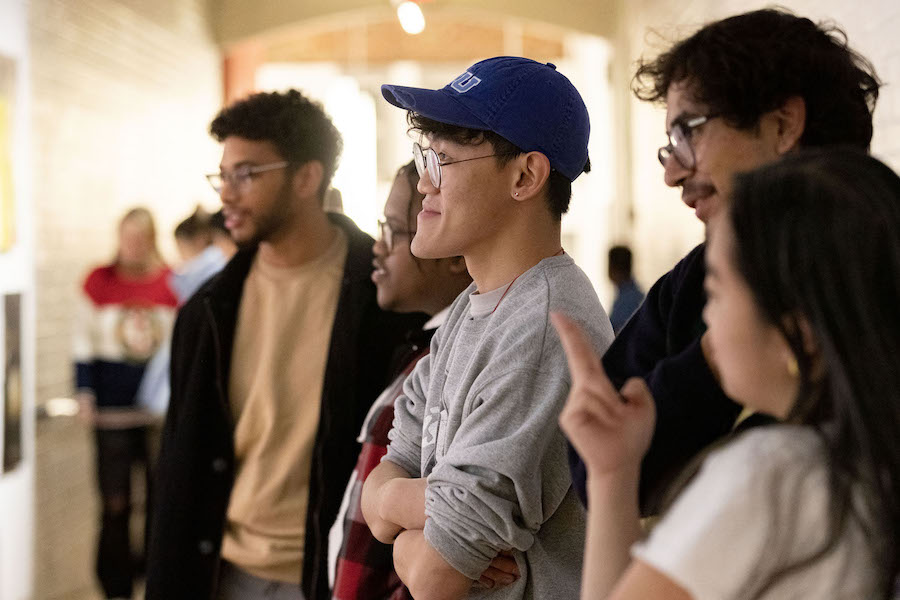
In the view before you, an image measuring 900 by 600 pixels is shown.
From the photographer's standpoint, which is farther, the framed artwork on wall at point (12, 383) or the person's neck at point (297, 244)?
the framed artwork on wall at point (12, 383)

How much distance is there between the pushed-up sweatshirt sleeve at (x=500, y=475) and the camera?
1262 millimetres

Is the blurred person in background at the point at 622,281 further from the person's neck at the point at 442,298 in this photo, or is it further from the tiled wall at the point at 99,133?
the person's neck at the point at 442,298

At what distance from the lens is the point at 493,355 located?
1.37 meters

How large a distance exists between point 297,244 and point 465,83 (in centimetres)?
133

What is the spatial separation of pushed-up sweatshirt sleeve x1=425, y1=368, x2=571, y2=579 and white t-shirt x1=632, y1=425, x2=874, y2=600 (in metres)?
0.44

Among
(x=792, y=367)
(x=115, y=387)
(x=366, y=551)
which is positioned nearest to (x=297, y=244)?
(x=366, y=551)

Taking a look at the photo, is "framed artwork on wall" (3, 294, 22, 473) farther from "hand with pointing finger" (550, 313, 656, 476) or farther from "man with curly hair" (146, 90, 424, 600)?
"hand with pointing finger" (550, 313, 656, 476)

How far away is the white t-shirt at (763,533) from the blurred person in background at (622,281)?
533 centimetres

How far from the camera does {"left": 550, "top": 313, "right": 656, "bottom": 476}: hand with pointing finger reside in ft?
3.13

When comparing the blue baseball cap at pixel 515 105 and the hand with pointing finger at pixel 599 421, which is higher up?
the blue baseball cap at pixel 515 105

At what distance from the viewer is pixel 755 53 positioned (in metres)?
1.14

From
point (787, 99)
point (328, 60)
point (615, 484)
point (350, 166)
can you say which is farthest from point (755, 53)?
point (328, 60)

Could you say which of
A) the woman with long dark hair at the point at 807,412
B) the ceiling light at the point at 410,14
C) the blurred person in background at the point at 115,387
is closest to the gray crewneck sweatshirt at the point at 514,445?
the woman with long dark hair at the point at 807,412

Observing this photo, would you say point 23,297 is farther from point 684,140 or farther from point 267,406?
point 684,140
